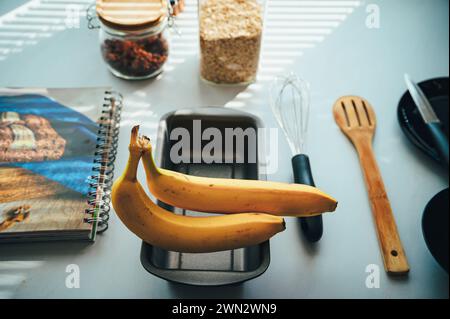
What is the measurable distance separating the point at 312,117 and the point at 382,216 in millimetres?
193

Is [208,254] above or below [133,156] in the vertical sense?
below

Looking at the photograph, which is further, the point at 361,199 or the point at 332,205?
the point at 361,199

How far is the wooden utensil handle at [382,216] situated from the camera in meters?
0.52

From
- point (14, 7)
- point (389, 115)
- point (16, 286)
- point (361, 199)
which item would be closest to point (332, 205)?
point (361, 199)

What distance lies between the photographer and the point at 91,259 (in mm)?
524

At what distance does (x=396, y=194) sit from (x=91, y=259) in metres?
0.43

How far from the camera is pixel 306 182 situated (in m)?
0.54

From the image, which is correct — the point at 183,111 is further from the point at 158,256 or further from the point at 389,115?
the point at 389,115

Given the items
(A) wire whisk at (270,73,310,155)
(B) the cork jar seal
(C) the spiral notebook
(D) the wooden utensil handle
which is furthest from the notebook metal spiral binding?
(D) the wooden utensil handle

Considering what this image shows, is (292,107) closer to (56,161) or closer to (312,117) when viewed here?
(312,117)

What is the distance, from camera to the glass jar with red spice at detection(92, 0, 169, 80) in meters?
0.57

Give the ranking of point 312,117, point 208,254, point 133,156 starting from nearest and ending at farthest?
point 133,156 < point 208,254 < point 312,117

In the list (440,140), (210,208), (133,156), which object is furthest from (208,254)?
(440,140)
